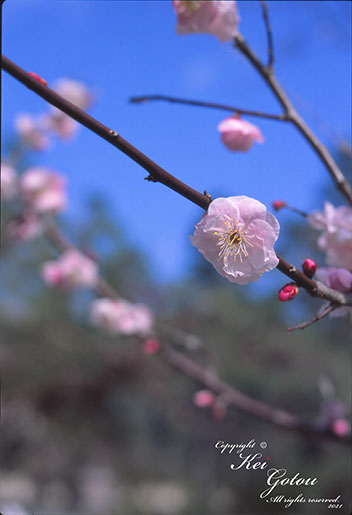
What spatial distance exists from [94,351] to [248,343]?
3.84 feet

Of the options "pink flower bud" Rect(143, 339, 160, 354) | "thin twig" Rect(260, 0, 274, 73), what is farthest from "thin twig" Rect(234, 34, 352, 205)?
"pink flower bud" Rect(143, 339, 160, 354)

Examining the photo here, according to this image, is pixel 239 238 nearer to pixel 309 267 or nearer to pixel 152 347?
pixel 309 267

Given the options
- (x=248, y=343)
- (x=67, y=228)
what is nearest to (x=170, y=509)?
(x=248, y=343)

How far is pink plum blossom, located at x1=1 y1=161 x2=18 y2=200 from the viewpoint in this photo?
0.70 m

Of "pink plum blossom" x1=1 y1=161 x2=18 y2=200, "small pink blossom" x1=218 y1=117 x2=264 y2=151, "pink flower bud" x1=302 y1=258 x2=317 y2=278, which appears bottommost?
"pink flower bud" x1=302 y1=258 x2=317 y2=278

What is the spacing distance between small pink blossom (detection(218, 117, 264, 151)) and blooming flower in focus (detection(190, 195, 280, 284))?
0.63ft

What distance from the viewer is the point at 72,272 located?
980mm

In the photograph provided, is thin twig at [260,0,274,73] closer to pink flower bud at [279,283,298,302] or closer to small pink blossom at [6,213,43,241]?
pink flower bud at [279,283,298,302]

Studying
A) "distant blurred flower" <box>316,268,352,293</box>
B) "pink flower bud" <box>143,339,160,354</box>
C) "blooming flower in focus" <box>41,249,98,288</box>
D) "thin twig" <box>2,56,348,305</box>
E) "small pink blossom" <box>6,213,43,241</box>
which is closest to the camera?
"thin twig" <box>2,56,348,305</box>

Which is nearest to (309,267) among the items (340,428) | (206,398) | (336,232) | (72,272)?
(336,232)

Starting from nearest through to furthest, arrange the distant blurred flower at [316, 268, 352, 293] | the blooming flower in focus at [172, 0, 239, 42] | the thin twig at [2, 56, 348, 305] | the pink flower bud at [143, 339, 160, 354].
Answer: the thin twig at [2, 56, 348, 305] → the distant blurred flower at [316, 268, 352, 293] → the blooming flower in focus at [172, 0, 239, 42] → the pink flower bud at [143, 339, 160, 354]

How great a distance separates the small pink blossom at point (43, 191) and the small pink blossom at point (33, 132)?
9 centimetres

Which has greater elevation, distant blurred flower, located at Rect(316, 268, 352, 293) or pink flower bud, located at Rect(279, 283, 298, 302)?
distant blurred flower, located at Rect(316, 268, 352, 293)

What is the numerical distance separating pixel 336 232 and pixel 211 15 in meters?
0.24
